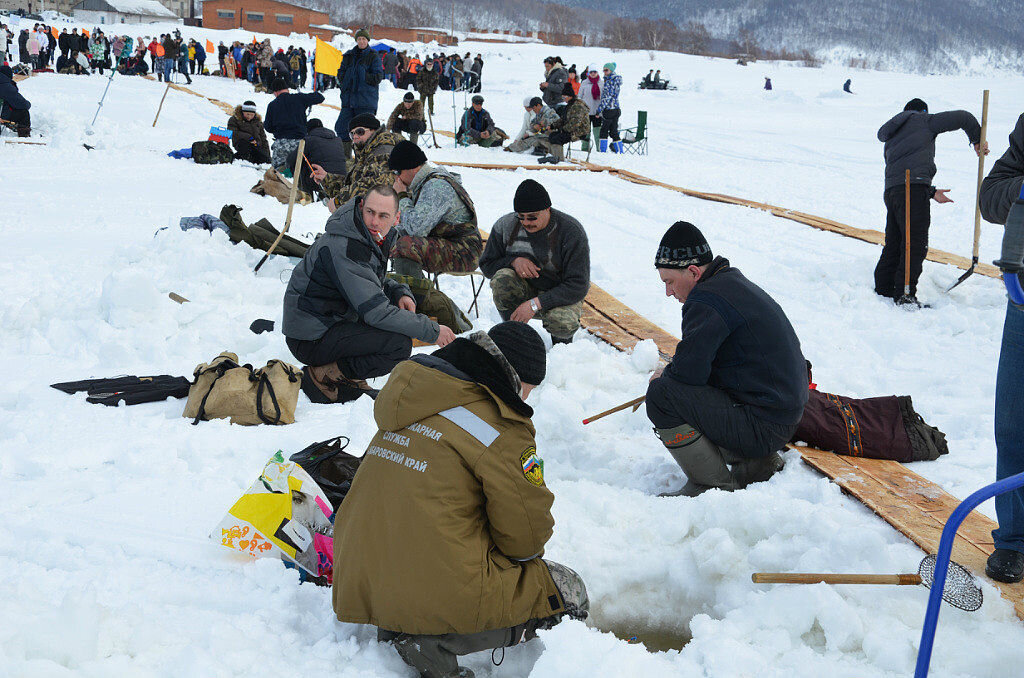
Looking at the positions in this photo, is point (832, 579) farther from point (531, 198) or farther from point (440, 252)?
point (440, 252)

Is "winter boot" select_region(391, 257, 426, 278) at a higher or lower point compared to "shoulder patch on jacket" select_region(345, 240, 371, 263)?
lower

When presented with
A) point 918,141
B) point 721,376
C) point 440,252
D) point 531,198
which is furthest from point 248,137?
point 721,376

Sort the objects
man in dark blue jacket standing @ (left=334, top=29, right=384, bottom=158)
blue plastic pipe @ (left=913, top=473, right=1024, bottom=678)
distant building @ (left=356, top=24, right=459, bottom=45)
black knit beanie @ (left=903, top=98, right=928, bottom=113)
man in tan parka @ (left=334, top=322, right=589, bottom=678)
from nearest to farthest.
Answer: blue plastic pipe @ (left=913, top=473, right=1024, bottom=678), man in tan parka @ (left=334, top=322, right=589, bottom=678), black knit beanie @ (left=903, top=98, right=928, bottom=113), man in dark blue jacket standing @ (left=334, top=29, right=384, bottom=158), distant building @ (left=356, top=24, right=459, bottom=45)

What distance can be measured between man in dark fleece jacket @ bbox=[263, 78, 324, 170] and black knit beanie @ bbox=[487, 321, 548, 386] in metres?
7.93

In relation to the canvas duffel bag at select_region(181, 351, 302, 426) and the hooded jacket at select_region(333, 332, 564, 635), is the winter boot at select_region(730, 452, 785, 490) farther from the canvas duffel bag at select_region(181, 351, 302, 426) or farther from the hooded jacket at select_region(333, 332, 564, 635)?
the canvas duffel bag at select_region(181, 351, 302, 426)

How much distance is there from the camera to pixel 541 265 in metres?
5.45

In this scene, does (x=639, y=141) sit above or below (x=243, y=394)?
above

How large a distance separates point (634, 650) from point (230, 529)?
1.48m

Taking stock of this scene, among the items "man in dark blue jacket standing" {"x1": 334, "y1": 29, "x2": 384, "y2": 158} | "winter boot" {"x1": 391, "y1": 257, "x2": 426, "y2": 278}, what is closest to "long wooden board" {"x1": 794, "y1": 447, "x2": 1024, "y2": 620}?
"winter boot" {"x1": 391, "y1": 257, "x2": 426, "y2": 278}

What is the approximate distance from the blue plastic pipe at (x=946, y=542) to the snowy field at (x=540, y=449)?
19.6 inches

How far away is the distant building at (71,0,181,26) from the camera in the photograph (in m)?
66.8

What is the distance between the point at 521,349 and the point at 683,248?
4.18ft

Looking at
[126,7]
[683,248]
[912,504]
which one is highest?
[126,7]

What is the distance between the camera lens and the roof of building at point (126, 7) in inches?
2803
